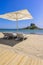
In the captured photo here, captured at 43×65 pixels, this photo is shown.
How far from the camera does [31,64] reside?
97.3 inches

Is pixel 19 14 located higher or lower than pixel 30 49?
higher

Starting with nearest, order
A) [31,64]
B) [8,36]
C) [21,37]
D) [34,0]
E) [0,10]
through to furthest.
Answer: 1. [31,64]
2. [21,37]
3. [8,36]
4. [34,0]
5. [0,10]

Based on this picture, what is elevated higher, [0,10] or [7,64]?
[0,10]

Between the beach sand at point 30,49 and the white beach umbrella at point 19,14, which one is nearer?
the beach sand at point 30,49

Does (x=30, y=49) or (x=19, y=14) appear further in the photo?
(x=19, y=14)

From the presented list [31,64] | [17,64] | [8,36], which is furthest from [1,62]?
[8,36]

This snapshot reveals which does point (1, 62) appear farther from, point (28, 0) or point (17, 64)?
point (28, 0)

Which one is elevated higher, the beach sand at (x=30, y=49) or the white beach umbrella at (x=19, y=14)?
the white beach umbrella at (x=19, y=14)

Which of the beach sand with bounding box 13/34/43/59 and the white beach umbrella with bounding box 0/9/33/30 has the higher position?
the white beach umbrella with bounding box 0/9/33/30

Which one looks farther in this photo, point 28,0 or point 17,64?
point 28,0

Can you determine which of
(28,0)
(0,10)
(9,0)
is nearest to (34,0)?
(28,0)

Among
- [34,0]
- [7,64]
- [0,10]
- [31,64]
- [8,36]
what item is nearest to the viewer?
[7,64]

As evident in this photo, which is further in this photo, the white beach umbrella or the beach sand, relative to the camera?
the white beach umbrella

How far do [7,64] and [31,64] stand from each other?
60 centimetres
